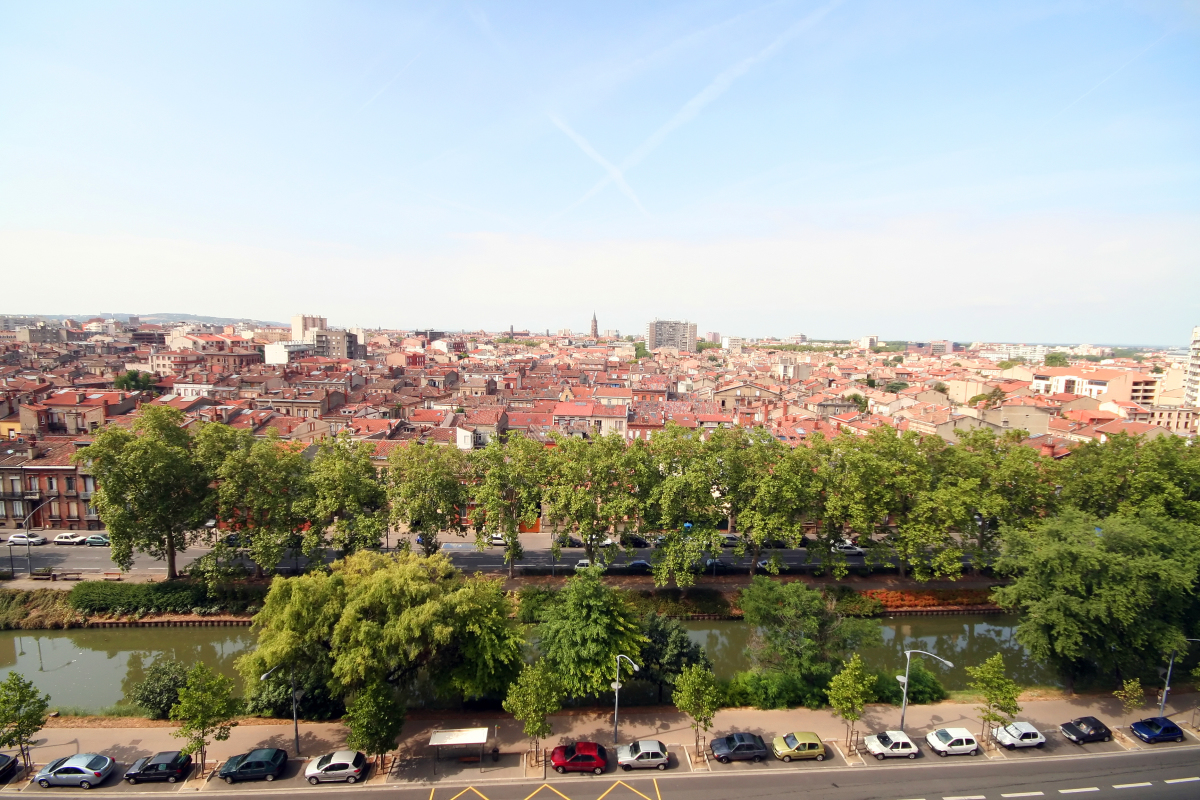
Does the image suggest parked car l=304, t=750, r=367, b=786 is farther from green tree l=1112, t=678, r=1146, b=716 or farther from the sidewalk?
green tree l=1112, t=678, r=1146, b=716

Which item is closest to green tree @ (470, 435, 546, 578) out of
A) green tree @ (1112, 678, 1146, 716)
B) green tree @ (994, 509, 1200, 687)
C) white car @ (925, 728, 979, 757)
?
white car @ (925, 728, 979, 757)

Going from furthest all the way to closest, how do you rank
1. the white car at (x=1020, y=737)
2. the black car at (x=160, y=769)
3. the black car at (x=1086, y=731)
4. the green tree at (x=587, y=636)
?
the green tree at (x=587, y=636) → the black car at (x=1086, y=731) → the white car at (x=1020, y=737) → the black car at (x=160, y=769)

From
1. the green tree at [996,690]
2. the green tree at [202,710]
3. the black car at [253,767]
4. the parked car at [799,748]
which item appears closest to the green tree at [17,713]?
the green tree at [202,710]

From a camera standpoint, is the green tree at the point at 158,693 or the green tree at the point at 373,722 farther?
the green tree at the point at 158,693

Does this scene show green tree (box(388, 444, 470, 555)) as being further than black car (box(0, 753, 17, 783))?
Yes

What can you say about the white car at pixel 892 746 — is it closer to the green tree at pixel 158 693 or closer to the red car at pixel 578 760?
the red car at pixel 578 760

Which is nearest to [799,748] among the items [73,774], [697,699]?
[697,699]
